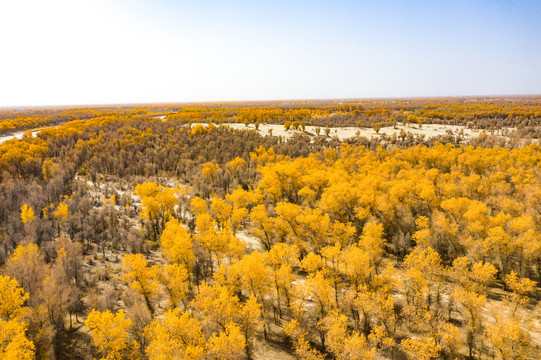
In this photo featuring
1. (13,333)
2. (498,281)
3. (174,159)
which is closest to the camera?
(13,333)

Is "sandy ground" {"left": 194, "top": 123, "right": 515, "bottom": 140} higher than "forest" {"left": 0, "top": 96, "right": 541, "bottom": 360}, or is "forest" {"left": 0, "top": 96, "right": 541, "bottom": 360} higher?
"sandy ground" {"left": 194, "top": 123, "right": 515, "bottom": 140}

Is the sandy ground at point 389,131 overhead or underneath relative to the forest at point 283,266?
overhead

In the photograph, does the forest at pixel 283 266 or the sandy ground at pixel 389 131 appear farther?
the sandy ground at pixel 389 131

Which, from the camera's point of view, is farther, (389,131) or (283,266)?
(389,131)

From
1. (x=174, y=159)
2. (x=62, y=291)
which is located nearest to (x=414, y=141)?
(x=174, y=159)

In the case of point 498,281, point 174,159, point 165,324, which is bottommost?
point 498,281

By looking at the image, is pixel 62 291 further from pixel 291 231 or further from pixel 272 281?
pixel 291 231

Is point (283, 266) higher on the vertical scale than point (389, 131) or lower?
lower

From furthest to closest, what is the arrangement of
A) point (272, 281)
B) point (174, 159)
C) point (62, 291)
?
point (174, 159)
point (272, 281)
point (62, 291)
